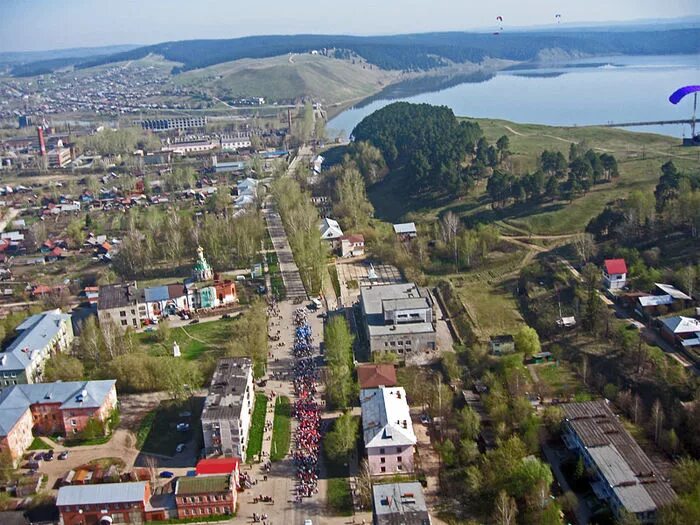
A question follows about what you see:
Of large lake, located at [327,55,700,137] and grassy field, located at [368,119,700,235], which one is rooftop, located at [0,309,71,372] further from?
large lake, located at [327,55,700,137]

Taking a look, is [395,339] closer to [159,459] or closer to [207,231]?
[159,459]

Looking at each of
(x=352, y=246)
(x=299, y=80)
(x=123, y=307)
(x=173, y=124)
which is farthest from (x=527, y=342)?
(x=299, y=80)

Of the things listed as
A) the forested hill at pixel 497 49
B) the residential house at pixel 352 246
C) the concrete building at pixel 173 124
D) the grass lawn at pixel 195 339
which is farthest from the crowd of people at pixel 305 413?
the forested hill at pixel 497 49

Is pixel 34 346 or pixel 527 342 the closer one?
pixel 527 342

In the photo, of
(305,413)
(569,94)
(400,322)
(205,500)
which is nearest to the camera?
(205,500)

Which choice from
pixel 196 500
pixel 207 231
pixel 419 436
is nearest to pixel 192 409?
pixel 196 500

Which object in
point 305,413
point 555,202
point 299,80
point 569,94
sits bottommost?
point 305,413

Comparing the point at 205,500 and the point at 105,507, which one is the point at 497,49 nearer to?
the point at 205,500
